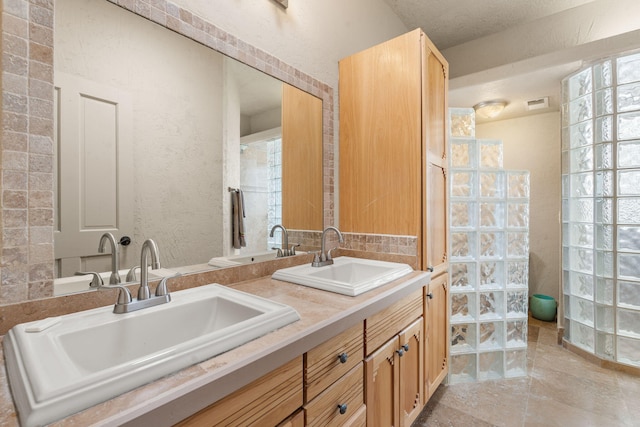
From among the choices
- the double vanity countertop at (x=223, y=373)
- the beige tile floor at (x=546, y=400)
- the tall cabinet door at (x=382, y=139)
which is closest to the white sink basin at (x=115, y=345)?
the double vanity countertop at (x=223, y=373)

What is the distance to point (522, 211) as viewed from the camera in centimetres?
221

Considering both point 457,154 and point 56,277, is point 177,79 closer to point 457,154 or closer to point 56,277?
point 56,277

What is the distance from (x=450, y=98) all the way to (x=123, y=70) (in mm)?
3123

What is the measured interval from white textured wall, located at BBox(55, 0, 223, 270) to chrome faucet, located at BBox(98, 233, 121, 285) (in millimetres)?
26

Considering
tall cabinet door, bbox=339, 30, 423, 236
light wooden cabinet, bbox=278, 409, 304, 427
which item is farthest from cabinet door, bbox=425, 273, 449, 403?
light wooden cabinet, bbox=278, 409, 304, 427

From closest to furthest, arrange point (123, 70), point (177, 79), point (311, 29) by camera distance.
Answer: point (123, 70) → point (177, 79) → point (311, 29)

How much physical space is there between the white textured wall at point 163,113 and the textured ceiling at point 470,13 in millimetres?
2041

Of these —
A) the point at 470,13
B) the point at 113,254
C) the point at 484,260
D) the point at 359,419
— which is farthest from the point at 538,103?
the point at 113,254

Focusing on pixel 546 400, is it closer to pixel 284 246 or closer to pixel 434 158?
pixel 434 158

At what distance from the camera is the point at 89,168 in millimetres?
938

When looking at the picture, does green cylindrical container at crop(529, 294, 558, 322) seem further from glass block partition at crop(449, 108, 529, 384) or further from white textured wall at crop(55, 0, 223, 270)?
white textured wall at crop(55, 0, 223, 270)

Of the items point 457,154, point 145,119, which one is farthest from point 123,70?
point 457,154

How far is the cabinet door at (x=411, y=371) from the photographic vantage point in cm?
139

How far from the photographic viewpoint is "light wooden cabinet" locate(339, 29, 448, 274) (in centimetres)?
165
